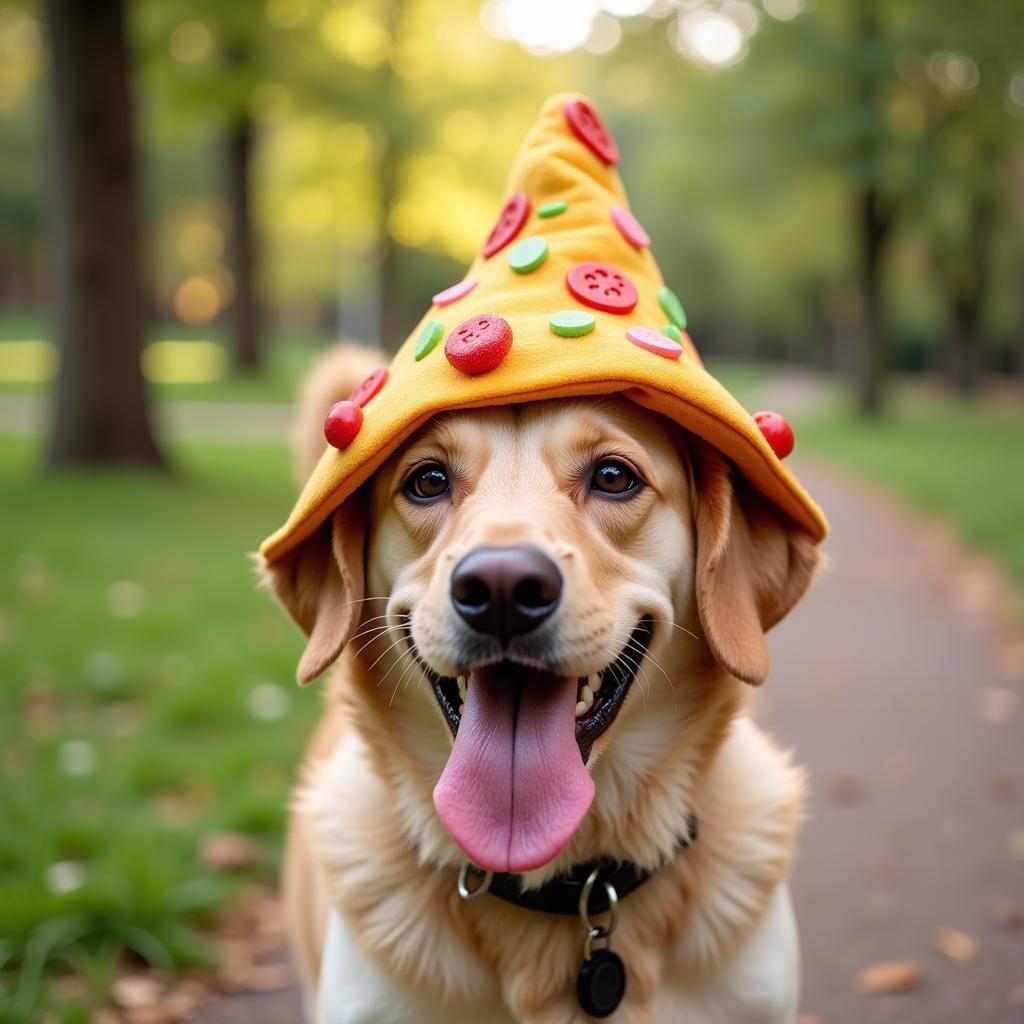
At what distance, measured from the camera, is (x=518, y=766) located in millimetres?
2137

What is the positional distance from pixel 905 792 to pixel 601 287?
319 centimetres

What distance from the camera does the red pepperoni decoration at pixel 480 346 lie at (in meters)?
2.19

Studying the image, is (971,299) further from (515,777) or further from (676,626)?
(515,777)

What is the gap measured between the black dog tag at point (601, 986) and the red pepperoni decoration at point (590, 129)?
1848 millimetres

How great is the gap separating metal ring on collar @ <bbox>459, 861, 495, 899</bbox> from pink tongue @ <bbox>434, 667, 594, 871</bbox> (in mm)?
216

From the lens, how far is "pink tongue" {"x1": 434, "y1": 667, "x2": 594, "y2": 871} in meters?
2.11

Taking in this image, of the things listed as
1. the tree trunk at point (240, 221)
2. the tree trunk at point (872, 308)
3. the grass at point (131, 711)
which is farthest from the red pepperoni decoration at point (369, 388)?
the tree trunk at point (872, 308)

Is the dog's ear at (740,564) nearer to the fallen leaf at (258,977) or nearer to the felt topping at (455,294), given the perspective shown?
the felt topping at (455,294)

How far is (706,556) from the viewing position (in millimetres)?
2371

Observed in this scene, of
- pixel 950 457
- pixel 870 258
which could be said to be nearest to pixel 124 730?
pixel 950 457

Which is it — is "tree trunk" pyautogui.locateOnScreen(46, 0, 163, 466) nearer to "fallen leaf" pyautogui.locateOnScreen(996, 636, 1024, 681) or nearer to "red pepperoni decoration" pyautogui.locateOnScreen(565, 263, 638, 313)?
"fallen leaf" pyautogui.locateOnScreen(996, 636, 1024, 681)

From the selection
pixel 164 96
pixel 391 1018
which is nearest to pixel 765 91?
pixel 164 96

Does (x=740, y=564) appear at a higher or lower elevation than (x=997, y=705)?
higher

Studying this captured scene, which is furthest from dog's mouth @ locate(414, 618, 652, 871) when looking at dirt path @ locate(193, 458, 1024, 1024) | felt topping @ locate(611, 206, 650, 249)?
dirt path @ locate(193, 458, 1024, 1024)
